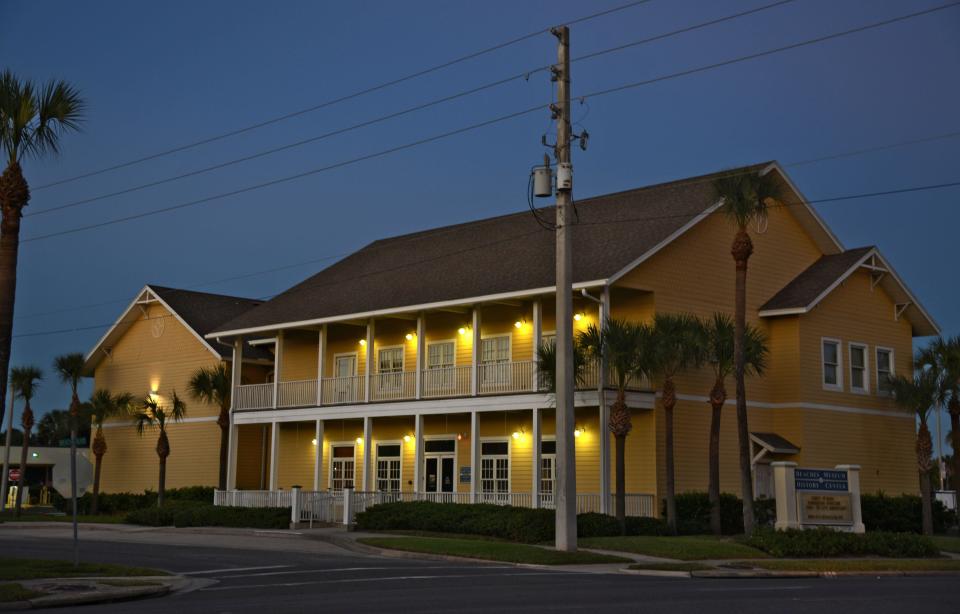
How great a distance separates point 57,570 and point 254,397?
73.1 feet

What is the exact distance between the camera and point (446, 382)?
118ft

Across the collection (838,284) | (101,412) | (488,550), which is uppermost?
(838,284)

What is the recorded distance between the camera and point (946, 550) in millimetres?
27703

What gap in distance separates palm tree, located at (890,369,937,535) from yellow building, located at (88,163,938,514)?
1715 mm

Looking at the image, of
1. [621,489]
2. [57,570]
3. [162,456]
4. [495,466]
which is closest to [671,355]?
[621,489]

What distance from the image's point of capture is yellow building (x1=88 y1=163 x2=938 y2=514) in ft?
109

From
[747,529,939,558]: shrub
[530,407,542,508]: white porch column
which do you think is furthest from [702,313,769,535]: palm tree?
[747,529,939,558]: shrub

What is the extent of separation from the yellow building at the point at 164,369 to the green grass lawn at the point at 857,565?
89.9 feet

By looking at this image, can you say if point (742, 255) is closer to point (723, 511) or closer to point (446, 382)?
point (723, 511)

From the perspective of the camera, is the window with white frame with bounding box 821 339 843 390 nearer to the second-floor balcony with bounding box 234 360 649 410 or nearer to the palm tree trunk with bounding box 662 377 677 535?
the second-floor balcony with bounding box 234 360 649 410

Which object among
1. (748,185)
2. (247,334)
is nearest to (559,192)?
(748,185)

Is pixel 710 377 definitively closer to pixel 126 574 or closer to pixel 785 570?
pixel 785 570

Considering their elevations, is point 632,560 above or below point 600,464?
below

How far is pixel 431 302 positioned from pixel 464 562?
1247cm
